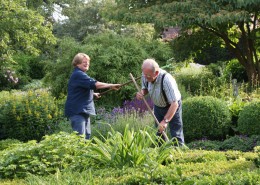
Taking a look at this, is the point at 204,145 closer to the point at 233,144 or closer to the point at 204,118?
the point at 233,144

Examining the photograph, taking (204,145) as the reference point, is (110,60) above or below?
above

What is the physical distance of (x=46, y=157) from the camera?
587cm

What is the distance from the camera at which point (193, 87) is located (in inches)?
605

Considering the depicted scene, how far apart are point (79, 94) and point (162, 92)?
165cm

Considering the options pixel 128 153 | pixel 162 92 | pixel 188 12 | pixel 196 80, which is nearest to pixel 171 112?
pixel 162 92

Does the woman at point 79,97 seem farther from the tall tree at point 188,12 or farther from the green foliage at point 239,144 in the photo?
the tall tree at point 188,12

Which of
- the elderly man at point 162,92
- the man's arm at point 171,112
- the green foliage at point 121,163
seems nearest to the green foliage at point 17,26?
the elderly man at point 162,92

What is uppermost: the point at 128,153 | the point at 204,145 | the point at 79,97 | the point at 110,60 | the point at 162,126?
the point at 110,60

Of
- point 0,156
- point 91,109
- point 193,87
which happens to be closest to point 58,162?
point 0,156

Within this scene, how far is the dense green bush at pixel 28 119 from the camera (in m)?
10.6

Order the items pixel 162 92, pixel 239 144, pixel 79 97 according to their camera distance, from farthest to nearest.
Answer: pixel 239 144, pixel 79 97, pixel 162 92

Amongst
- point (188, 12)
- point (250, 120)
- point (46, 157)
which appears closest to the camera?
point (46, 157)

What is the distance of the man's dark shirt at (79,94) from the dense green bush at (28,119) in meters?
2.93

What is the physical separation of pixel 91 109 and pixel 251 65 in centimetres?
871
